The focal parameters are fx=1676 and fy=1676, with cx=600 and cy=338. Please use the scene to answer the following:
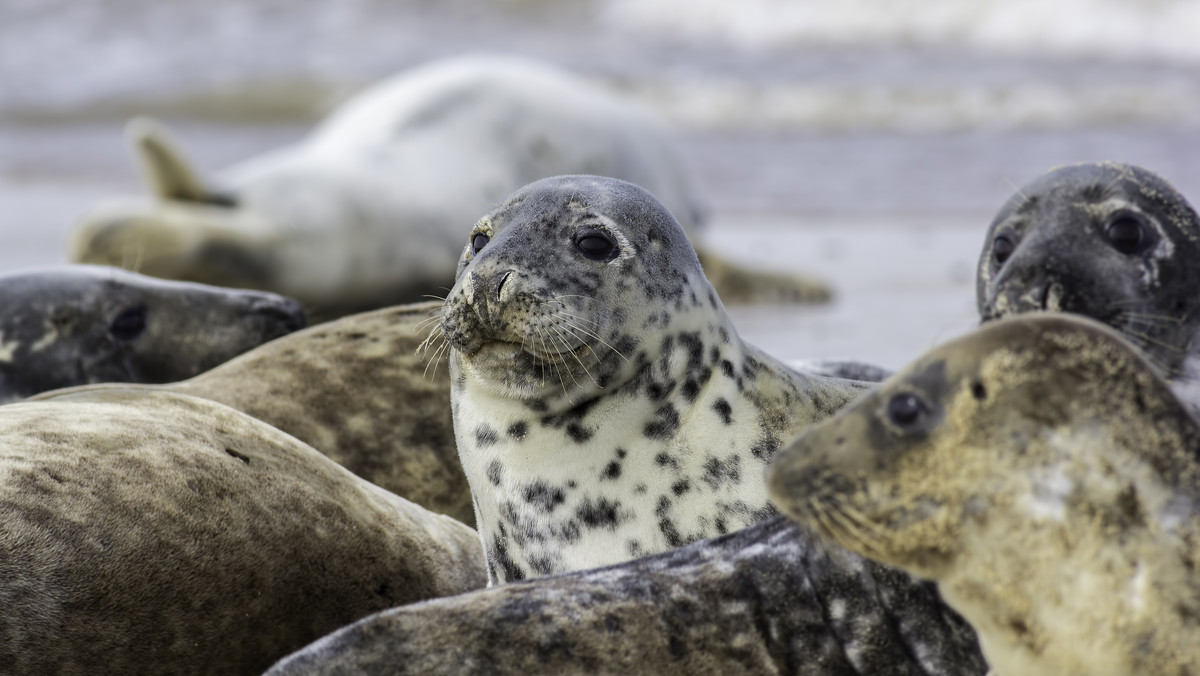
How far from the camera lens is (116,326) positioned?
175 inches

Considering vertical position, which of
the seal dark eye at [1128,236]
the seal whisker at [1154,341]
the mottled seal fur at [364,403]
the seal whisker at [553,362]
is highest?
Answer: the seal dark eye at [1128,236]

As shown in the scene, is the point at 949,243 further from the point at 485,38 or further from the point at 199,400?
the point at 485,38

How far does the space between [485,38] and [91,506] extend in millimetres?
18097

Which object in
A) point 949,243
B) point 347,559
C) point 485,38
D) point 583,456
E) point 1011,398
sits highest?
point 485,38

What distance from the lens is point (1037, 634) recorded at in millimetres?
1919

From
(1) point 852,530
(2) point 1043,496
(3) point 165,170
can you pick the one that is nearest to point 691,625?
(1) point 852,530

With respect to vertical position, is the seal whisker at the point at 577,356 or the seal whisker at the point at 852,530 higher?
the seal whisker at the point at 577,356

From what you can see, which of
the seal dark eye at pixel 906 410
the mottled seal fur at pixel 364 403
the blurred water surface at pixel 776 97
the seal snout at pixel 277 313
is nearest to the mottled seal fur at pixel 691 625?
the seal dark eye at pixel 906 410

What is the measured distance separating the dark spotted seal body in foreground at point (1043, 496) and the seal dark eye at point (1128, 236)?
47.1 inches

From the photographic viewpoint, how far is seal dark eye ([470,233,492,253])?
3.27 meters

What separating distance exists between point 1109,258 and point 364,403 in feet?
5.67

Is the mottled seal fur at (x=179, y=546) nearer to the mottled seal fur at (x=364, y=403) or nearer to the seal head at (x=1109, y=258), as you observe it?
the mottled seal fur at (x=364, y=403)

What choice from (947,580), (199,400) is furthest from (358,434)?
(947,580)

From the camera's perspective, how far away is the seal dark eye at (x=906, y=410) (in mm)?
2021
